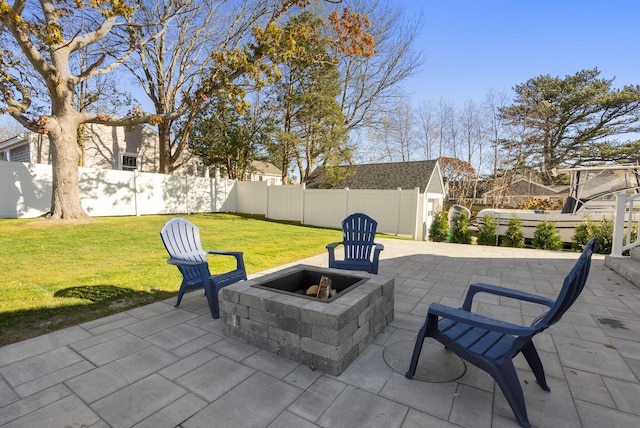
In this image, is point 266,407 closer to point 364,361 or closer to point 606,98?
point 364,361

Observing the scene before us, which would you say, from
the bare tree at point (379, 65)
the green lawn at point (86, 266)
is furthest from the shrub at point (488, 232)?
the bare tree at point (379, 65)

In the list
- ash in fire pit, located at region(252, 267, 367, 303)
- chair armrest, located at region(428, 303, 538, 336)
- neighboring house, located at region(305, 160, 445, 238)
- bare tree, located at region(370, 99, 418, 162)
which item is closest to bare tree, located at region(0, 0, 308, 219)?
neighboring house, located at region(305, 160, 445, 238)

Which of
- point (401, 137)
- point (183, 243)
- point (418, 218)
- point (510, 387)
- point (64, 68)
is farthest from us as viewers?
point (401, 137)

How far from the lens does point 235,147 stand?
16359 millimetres

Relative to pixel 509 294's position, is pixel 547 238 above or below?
below

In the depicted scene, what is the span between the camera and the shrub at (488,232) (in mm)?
8758

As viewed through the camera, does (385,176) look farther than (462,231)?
Yes

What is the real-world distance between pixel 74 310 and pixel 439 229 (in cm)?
928

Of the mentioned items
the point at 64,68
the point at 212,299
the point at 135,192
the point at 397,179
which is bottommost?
the point at 212,299

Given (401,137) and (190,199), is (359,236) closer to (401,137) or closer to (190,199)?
(190,199)

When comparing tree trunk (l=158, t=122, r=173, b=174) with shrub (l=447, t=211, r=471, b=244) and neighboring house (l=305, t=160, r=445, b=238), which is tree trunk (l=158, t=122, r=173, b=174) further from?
shrub (l=447, t=211, r=471, b=244)

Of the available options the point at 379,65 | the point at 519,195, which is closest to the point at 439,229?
the point at 379,65

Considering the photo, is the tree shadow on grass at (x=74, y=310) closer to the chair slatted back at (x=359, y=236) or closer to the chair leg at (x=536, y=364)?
the chair slatted back at (x=359, y=236)

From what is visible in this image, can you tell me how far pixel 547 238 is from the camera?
7.93m
